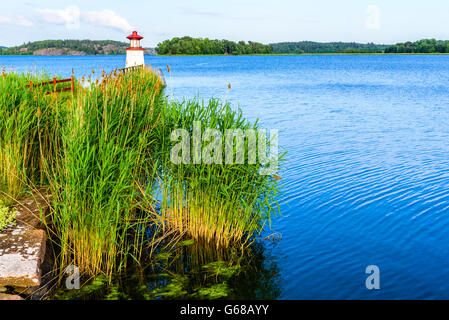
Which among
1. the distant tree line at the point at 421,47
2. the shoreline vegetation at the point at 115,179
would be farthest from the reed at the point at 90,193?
the distant tree line at the point at 421,47

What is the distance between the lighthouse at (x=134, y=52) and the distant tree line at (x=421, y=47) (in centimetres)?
16392

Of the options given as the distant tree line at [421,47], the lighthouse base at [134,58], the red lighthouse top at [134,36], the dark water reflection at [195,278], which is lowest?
the dark water reflection at [195,278]

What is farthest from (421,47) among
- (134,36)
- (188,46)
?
(134,36)

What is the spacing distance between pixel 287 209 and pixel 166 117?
11.3 ft

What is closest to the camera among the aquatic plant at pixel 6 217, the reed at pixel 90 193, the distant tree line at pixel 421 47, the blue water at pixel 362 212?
the reed at pixel 90 193

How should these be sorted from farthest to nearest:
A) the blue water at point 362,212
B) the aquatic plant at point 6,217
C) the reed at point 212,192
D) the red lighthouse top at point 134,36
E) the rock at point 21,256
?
the red lighthouse top at point 134,36 → the reed at point 212,192 → the blue water at point 362,212 → the aquatic plant at point 6,217 → the rock at point 21,256

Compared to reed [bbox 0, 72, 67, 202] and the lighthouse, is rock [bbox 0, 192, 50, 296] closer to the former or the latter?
reed [bbox 0, 72, 67, 202]

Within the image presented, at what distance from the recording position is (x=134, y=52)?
99.2ft

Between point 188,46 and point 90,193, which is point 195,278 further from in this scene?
point 188,46

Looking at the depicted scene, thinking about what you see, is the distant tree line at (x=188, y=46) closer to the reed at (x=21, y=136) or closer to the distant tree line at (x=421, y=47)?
the distant tree line at (x=421, y=47)

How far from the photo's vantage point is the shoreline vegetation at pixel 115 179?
5.61 m

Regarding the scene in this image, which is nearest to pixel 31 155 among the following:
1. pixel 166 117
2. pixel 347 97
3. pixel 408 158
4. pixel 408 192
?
pixel 166 117
